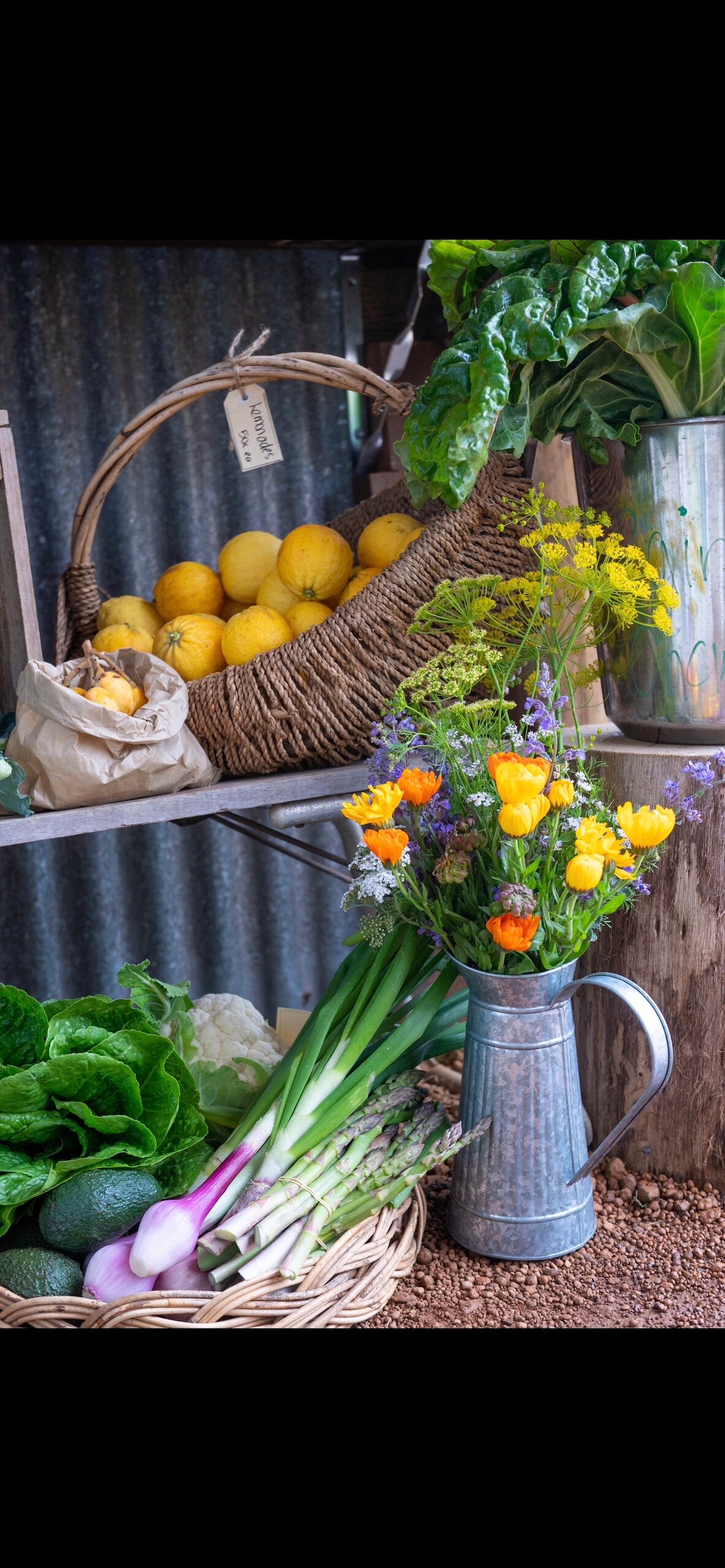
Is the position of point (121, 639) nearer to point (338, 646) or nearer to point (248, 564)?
point (248, 564)

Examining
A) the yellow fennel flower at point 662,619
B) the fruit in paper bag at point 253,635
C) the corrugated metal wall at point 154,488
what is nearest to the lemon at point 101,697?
the fruit in paper bag at point 253,635

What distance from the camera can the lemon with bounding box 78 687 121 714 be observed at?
173 cm

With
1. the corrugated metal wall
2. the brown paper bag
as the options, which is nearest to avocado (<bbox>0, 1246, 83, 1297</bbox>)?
the brown paper bag

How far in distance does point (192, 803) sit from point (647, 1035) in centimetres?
76

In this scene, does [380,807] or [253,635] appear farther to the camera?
[253,635]

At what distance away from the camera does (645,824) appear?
1.38m

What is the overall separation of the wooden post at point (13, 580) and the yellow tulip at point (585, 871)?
0.92 m

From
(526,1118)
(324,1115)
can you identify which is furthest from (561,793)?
(324,1115)

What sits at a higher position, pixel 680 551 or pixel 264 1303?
pixel 680 551

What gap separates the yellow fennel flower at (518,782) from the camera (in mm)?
1319

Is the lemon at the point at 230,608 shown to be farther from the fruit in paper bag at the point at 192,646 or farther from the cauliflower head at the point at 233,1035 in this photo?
the cauliflower head at the point at 233,1035

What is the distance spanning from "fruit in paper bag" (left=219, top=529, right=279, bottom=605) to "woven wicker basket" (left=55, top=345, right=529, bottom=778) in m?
0.27

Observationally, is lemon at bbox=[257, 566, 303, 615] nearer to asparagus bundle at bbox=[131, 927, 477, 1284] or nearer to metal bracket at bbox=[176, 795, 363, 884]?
metal bracket at bbox=[176, 795, 363, 884]

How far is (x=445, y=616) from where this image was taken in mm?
1735
